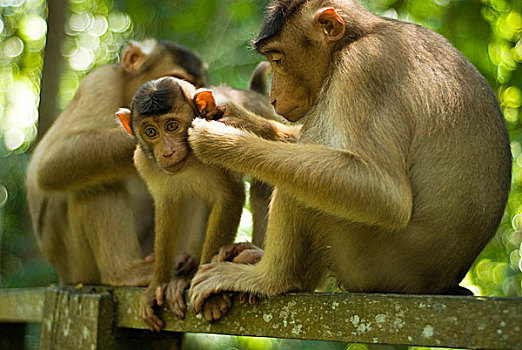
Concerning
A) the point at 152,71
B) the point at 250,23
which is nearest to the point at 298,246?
the point at 152,71

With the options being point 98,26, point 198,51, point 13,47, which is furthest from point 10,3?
point 198,51

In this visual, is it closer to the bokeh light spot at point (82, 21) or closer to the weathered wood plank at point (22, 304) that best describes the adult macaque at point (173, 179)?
the weathered wood plank at point (22, 304)

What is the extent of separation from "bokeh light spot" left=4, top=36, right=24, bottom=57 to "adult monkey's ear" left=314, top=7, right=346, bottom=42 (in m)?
15.6

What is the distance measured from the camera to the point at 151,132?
173 inches

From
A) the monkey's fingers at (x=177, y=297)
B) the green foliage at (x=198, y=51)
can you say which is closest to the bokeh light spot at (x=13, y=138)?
the green foliage at (x=198, y=51)

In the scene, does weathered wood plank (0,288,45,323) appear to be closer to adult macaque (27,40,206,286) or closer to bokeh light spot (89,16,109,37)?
adult macaque (27,40,206,286)

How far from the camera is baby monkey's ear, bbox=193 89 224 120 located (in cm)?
438

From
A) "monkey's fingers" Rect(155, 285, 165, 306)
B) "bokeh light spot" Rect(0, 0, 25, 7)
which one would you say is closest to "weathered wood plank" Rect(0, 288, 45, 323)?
"monkey's fingers" Rect(155, 285, 165, 306)

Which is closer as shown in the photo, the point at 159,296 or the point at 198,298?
the point at 198,298

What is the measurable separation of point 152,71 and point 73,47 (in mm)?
9612

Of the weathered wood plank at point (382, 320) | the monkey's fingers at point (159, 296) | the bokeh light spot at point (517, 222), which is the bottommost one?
the bokeh light spot at point (517, 222)

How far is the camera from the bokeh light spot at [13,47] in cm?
1744

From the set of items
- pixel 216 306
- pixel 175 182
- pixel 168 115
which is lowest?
pixel 216 306

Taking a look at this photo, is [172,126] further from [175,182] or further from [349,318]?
[349,318]
